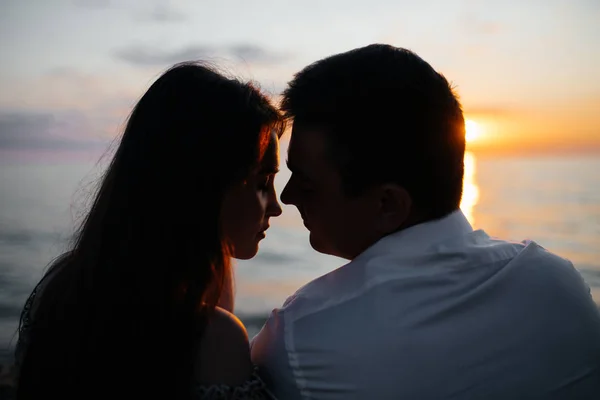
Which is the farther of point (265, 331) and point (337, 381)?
point (265, 331)

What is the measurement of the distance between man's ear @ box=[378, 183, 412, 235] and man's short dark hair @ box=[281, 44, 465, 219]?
0.03 metres

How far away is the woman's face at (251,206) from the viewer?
6.94 feet

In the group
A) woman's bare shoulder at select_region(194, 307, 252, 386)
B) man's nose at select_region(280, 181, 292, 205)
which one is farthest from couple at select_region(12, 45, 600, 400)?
man's nose at select_region(280, 181, 292, 205)

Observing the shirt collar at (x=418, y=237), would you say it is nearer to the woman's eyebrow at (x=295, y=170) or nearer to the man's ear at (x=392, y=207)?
the man's ear at (x=392, y=207)

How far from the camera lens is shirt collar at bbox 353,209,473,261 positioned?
1917mm

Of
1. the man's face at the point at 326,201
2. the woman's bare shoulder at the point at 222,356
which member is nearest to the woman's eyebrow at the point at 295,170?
the man's face at the point at 326,201

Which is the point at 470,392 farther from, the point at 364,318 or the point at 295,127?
the point at 295,127

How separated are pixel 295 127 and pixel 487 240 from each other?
0.72 meters

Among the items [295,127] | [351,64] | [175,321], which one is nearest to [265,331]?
[175,321]

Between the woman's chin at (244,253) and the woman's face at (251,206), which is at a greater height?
the woman's face at (251,206)

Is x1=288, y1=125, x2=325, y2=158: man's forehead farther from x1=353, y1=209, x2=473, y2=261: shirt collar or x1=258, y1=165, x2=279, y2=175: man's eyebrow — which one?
x1=353, y1=209, x2=473, y2=261: shirt collar

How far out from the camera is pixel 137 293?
1.84 meters

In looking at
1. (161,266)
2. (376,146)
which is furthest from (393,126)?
(161,266)

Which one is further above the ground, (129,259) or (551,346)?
(129,259)
